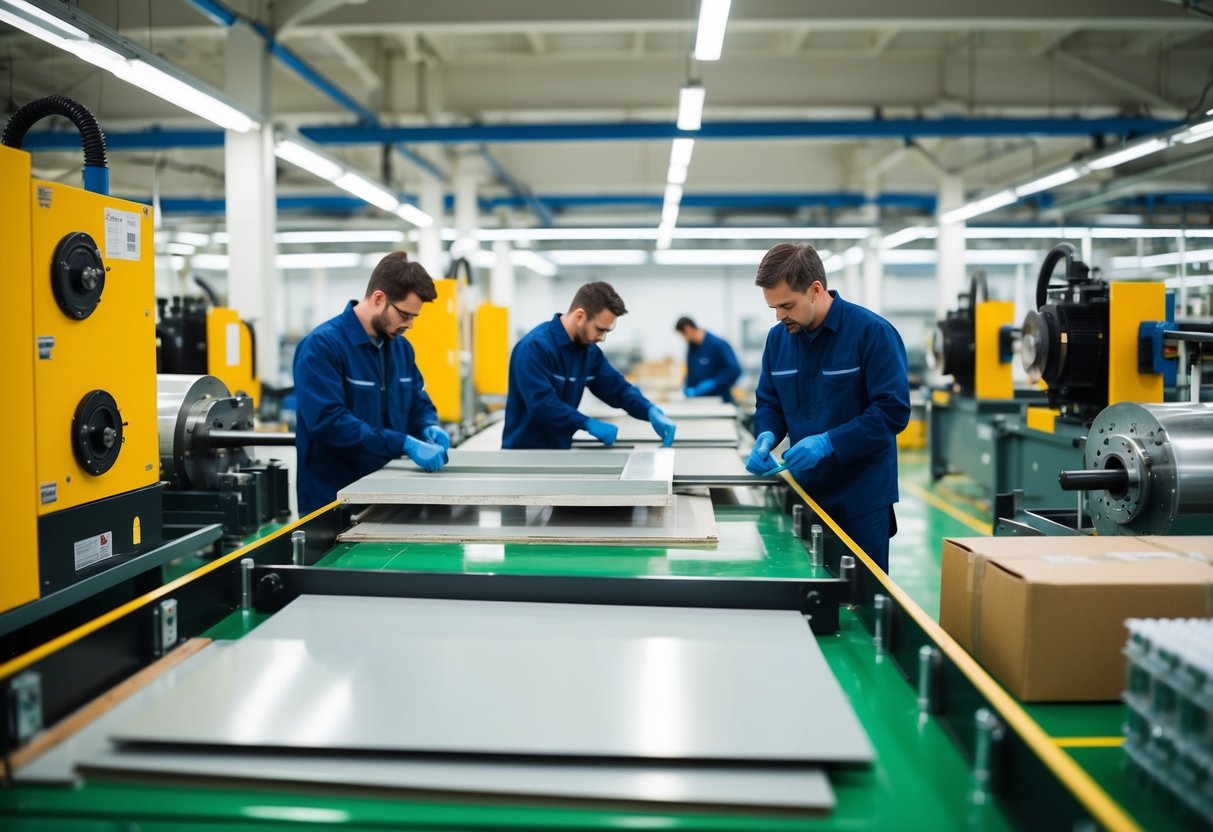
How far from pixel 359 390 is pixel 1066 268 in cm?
326

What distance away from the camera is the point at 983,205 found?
28.9 ft

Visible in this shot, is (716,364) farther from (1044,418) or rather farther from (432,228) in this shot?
(432,228)

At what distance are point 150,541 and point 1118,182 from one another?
10.4m

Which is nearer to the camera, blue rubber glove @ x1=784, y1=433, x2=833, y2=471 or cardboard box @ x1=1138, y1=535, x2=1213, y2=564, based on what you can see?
cardboard box @ x1=1138, y1=535, x2=1213, y2=564

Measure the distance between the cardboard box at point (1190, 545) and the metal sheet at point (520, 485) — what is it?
1.13m

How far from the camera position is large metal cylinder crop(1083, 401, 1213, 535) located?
2.36 metres

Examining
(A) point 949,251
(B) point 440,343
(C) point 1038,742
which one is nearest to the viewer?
(C) point 1038,742

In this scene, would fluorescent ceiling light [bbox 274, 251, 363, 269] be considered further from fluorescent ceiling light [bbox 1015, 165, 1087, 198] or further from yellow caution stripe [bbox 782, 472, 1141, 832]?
yellow caution stripe [bbox 782, 472, 1141, 832]

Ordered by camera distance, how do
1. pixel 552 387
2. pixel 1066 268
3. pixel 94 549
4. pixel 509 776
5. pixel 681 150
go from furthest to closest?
pixel 681 150, pixel 1066 268, pixel 552 387, pixel 94 549, pixel 509 776

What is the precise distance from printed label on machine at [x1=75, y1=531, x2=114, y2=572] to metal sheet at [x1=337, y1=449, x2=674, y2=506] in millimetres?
645

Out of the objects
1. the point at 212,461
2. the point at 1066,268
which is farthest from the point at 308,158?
the point at 1066,268

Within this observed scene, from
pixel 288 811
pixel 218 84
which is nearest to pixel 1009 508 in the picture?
pixel 288 811

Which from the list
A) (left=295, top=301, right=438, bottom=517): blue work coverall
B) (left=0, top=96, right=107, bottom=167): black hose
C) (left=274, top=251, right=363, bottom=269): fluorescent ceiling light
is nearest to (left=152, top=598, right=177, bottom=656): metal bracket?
(left=295, top=301, right=438, bottom=517): blue work coverall

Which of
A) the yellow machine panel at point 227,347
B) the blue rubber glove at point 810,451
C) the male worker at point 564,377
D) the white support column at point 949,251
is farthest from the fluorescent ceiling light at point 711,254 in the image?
the blue rubber glove at point 810,451
